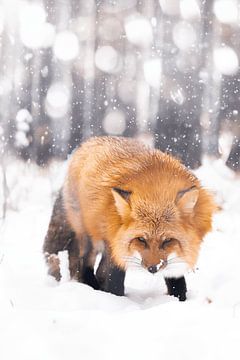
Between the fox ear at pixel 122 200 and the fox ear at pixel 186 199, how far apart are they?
356mm

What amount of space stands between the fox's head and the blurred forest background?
3910 millimetres

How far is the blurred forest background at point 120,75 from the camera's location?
7.39 meters

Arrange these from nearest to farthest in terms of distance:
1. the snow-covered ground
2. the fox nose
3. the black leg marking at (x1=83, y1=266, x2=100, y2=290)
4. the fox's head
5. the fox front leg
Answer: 1. the snow-covered ground
2. the fox nose
3. the fox's head
4. the fox front leg
5. the black leg marking at (x1=83, y1=266, x2=100, y2=290)

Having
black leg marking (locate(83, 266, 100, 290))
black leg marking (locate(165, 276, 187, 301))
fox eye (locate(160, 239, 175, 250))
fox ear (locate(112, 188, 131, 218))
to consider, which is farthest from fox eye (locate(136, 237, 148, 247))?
black leg marking (locate(83, 266, 100, 290))

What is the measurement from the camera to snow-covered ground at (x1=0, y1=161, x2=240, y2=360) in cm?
216

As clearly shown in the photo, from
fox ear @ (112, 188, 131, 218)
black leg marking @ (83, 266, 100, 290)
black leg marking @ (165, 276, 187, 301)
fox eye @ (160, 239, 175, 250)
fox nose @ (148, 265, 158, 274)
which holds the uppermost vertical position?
fox ear @ (112, 188, 131, 218)

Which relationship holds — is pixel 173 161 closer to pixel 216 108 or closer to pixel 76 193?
pixel 76 193

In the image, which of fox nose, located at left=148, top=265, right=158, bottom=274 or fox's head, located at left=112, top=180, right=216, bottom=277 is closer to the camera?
fox nose, located at left=148, top=265, right=158, bottom=274

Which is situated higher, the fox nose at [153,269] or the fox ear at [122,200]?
the fox ear at [122,200]

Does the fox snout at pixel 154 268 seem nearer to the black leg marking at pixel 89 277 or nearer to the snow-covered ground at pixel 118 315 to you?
the snow-covered ground at pixel 118 315

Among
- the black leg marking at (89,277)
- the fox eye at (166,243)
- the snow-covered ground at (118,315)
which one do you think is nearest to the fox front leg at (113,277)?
the snow-covered ground at (118,315)

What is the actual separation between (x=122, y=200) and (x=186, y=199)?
454 millimetres

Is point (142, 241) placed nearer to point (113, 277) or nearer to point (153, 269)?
point (153, 269)

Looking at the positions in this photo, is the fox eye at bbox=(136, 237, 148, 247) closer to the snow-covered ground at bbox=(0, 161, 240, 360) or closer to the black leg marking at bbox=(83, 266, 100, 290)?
the snow-covered ground at bbox=(0, 161, 240, 360)
